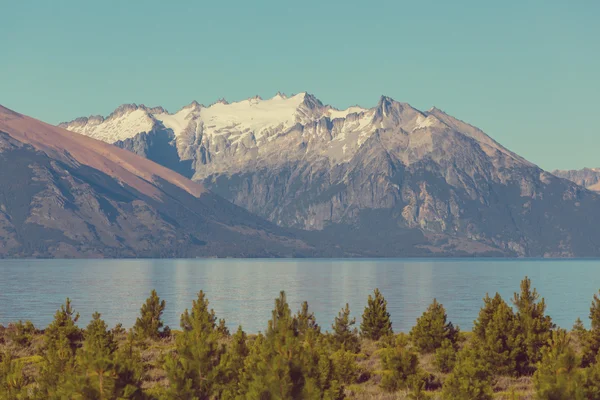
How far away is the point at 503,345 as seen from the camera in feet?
154

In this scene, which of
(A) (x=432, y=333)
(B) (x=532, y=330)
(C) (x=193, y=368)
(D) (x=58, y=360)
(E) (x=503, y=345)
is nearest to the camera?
(C) (x=193, y=368)

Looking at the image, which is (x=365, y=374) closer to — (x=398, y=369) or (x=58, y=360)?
(x=398, y=369)

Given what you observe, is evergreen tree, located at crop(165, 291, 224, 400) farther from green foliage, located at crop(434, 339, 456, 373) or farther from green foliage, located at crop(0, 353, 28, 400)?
green foliage, located at crop(434, 339, 456, 373)

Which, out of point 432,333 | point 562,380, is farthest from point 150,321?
point 562,380

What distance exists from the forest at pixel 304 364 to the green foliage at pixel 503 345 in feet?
0.19

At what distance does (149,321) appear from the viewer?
63.4 meters

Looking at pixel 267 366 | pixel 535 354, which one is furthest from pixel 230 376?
pixel 535 354

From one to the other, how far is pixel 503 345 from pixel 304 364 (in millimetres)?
20172

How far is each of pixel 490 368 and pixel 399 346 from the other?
6.45 meters

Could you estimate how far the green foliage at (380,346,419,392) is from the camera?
40.6 m

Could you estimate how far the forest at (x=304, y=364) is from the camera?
29.8 meters

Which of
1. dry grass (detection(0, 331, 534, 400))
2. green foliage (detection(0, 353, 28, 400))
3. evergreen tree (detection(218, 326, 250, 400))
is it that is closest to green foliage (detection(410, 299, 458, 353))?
dry grass (detection(0, 331, 534, 400))

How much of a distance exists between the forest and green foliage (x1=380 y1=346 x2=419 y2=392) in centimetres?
5

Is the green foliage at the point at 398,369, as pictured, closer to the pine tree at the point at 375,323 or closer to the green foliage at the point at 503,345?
the green foliage at the point at 503,345
